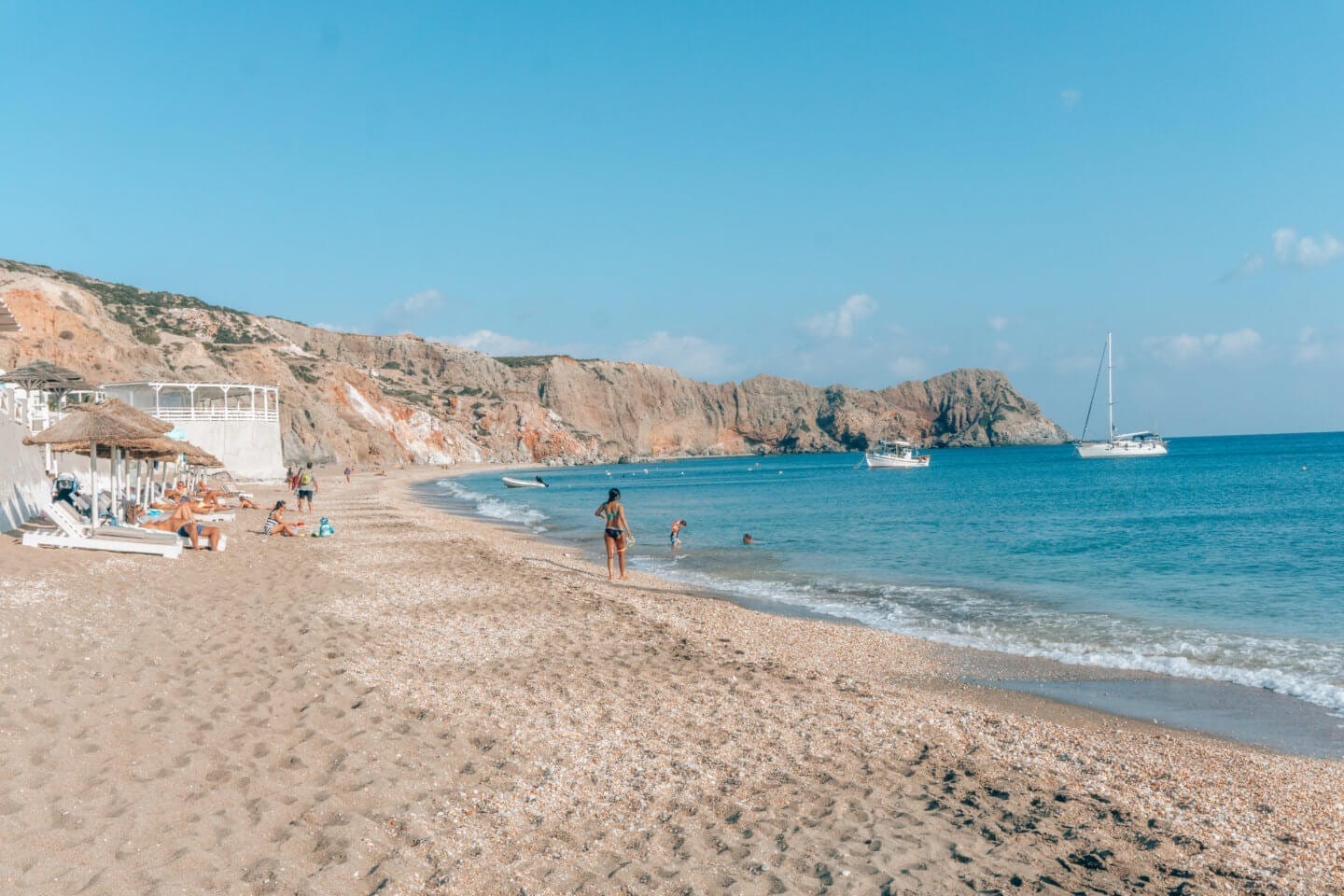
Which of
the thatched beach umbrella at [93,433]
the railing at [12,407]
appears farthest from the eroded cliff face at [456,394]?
the thatched beach umbrella at [93,433]

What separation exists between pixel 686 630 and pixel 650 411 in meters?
138

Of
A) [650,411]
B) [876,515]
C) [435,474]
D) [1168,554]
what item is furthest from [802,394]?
[1168,554]

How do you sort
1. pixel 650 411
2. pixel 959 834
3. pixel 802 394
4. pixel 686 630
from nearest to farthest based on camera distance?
pixel 959 834, pixel 686 630, pixel 650 411, pixel 802 394

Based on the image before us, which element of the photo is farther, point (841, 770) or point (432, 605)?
point (432, 605)

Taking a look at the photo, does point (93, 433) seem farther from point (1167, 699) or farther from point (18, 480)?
point (1167, 699)

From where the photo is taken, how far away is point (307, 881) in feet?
12.9

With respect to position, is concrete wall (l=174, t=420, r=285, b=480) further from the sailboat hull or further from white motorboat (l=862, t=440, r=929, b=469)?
the sailboat hull

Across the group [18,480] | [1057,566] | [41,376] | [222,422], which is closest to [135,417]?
[18,480]

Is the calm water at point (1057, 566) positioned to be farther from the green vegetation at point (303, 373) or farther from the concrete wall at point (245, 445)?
the green vegetation at point (303, 373)

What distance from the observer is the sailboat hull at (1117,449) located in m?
89.2

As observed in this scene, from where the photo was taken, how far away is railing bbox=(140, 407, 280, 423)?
39.2m

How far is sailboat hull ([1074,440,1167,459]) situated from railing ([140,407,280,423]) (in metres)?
77.7

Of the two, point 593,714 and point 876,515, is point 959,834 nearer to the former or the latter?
point 593,714

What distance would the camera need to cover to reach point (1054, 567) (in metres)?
18.9
